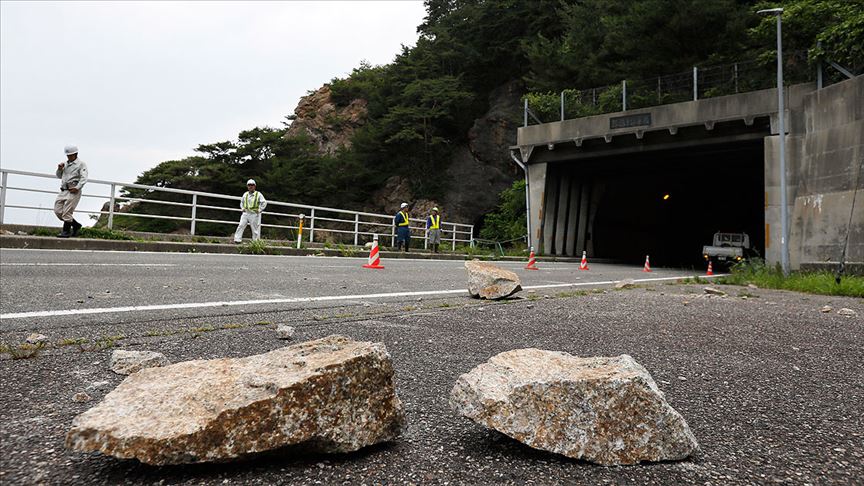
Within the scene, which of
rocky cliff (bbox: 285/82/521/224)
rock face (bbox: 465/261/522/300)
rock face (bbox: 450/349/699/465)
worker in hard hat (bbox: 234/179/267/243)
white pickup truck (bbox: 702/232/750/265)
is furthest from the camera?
rocky cliff (bbox: 285/82/521/224)

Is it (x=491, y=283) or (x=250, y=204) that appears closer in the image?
(x=491, y=283)

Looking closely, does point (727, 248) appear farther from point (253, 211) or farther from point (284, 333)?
point (284, 333)

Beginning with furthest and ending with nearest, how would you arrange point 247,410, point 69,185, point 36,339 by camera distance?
1. point 69,185
2. point 36,339
3. point 247,410

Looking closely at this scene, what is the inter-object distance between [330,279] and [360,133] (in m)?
32.5

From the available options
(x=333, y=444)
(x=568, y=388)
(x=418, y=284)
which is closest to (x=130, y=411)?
(x=333, y=444)

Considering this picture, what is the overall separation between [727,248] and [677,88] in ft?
28.5

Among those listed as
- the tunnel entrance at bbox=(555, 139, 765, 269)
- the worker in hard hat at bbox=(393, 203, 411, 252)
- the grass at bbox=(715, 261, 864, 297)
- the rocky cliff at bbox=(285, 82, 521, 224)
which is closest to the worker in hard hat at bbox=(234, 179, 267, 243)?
the worker in hard hat at bbox=(393, 203, 411, 252)

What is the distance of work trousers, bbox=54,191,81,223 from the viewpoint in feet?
36.8

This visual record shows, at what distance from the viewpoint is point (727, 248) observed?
25.0 m

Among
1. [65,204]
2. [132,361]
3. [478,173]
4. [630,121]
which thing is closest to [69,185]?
[65,204]

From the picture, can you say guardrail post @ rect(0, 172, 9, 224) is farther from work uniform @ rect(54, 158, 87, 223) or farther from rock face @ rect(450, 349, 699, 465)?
rock face @ rect(450, 349, 699, 465)

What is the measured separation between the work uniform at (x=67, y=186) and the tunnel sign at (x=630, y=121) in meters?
19.4

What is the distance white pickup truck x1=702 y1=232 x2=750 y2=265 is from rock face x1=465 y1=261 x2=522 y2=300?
69.7 feet

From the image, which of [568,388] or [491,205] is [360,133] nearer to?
[491,205]
